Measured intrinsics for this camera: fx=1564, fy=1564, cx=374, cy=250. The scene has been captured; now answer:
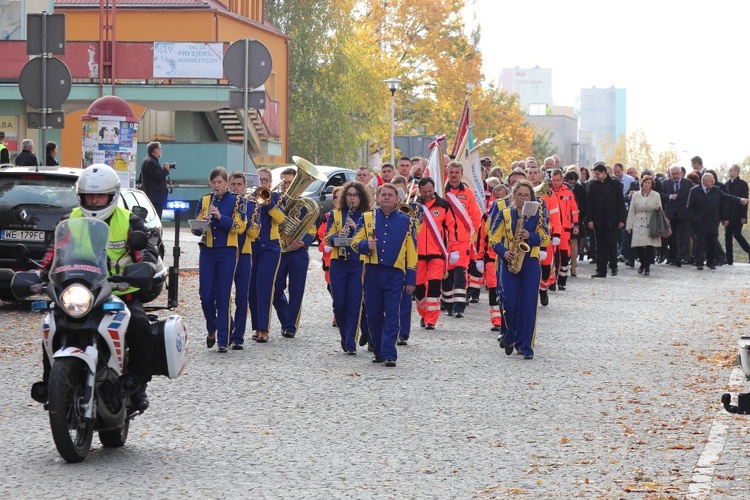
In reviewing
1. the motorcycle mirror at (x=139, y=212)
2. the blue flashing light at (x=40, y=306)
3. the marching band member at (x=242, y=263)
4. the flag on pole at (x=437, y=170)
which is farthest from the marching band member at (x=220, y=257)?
the blue flashing light at (x=40, y=306)

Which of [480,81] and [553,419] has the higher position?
[480,81]

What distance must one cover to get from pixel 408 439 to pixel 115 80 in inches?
1276

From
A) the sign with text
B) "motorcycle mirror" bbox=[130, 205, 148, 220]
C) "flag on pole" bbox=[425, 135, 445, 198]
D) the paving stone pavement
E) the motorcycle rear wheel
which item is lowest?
the paving stone pavement

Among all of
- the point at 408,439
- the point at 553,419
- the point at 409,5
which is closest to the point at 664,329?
the point at 553,419

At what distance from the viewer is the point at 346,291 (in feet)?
48.5

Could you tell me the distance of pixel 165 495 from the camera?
7.82m

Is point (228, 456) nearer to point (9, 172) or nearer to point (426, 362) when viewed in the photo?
point (426, 362)

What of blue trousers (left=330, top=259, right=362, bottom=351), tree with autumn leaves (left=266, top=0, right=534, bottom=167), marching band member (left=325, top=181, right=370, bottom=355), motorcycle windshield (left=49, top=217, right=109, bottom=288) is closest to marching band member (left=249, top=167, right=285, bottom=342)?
marching band member (left=325, top=181, right=370, bottom=355)

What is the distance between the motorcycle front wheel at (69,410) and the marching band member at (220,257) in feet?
18.3

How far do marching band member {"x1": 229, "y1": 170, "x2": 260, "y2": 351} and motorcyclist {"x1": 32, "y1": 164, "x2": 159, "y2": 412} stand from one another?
5434 millimetres

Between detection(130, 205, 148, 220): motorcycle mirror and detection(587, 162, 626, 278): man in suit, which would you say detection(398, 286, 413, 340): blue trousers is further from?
detection(587, 162, 626, 278): man in suit

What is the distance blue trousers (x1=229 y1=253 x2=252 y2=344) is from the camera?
14789mm

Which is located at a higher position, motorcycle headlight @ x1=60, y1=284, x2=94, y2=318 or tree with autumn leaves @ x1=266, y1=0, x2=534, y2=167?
tree with autumn leaves @ x1=266, y1=0, x2=534, y2=167

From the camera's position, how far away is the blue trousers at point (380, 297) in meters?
13.8
